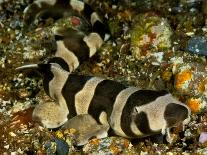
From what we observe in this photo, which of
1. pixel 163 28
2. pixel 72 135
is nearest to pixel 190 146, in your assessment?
pixel 72 135

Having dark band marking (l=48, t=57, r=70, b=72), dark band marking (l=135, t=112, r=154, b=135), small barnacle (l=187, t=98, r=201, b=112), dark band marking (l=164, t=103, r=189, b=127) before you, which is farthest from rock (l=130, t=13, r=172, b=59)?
dark band marking (l=164, t=103, r=189, b=127)

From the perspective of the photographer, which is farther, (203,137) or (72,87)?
(72,87)

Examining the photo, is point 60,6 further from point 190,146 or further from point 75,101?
point 190,146

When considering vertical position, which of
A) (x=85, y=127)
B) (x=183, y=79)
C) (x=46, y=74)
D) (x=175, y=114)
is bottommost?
(x=85, y=127)

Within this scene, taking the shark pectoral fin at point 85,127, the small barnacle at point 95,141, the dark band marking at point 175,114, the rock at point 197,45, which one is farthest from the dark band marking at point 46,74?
the rock at point 197,45

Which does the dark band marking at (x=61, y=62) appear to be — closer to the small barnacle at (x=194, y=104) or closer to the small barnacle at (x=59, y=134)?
the small barnacle at (x=59, y=134)

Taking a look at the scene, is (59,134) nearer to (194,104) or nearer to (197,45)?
(194,104)

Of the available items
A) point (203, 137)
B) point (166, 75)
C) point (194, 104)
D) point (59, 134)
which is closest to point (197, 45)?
point (166, 75)
